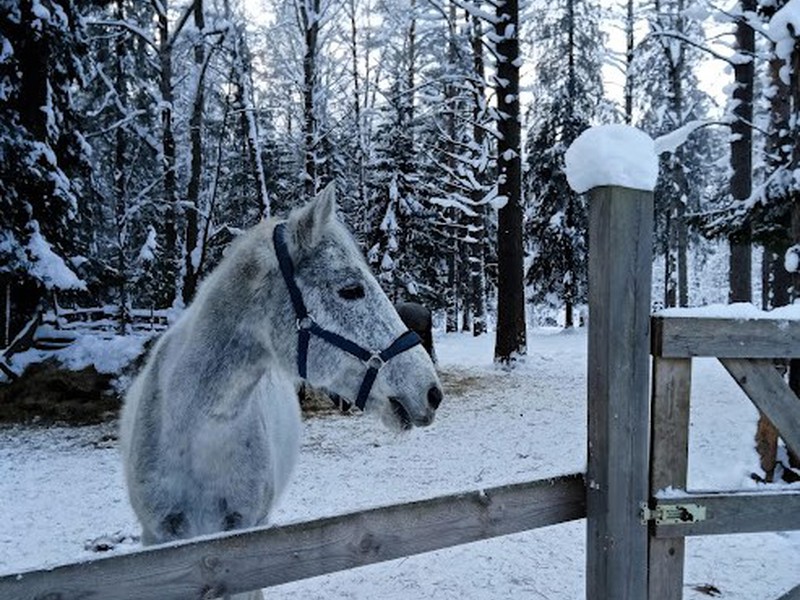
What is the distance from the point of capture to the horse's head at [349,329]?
2361 mm

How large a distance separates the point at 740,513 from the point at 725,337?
67 centimetres

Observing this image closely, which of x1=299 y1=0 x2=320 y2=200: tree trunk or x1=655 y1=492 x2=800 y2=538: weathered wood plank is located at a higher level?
x1=299 y1=0 x2=320 y2=200: tree trunk

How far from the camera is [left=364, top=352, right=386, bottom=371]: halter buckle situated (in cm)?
236

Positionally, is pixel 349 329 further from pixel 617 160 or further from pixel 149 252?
pixel 149 252

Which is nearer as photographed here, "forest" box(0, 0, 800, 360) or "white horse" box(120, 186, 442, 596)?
"white horse" box(120, 186, 442, 596)

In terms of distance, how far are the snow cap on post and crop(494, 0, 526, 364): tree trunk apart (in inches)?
431

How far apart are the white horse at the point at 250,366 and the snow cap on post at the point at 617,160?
0.92 metres

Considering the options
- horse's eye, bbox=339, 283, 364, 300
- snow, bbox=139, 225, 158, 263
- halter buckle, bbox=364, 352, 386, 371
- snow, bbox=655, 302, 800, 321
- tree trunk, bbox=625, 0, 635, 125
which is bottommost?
halter buckle, bbox=364, 352, 386, 371

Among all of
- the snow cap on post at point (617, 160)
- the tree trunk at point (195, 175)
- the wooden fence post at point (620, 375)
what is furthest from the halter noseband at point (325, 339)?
the tree trunk at point (195, 175)

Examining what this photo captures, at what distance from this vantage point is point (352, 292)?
246cm

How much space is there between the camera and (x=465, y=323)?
29.2 meters

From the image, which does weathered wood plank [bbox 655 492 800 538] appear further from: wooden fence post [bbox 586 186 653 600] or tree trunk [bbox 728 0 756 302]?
tree trunk [bbox 728 0 756 302]

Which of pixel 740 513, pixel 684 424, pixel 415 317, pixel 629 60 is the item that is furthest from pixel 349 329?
pixel 629 60

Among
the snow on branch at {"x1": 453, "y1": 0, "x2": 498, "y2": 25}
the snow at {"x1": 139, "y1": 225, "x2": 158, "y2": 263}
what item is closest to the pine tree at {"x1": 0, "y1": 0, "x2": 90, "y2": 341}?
the snow at {"x1": 139, "y1": 225, "x2": 158, "y2": 263}
